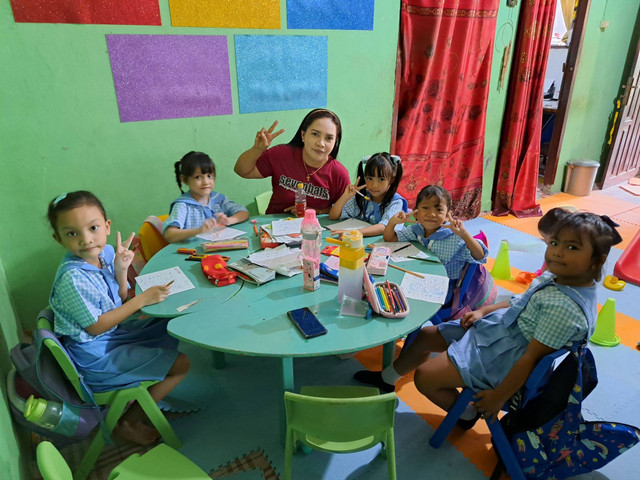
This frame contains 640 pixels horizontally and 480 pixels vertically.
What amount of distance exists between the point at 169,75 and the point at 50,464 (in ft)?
7.62

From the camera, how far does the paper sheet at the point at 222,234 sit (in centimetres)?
230

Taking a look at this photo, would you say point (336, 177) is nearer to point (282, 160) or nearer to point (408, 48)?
point (282, 160)

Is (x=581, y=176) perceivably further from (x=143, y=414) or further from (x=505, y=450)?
(x=143, y=414)

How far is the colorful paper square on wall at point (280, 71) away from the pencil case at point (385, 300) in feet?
6.22

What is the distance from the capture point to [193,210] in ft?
8.16

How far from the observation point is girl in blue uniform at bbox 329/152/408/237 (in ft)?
7.84

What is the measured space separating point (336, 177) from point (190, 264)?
1.12 m

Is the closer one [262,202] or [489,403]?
[489,403]

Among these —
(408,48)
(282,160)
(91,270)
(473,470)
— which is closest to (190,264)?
(91,270)

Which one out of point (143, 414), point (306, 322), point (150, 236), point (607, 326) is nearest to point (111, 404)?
point (143, 414)

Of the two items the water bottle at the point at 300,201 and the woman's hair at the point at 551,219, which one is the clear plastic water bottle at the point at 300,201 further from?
the woman's hair at the point at 551,219

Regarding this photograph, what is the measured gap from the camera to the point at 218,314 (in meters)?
1.66

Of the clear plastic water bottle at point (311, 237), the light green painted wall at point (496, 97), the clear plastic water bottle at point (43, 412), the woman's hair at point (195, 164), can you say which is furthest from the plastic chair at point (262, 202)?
the light green painted wall at point (496, 97)

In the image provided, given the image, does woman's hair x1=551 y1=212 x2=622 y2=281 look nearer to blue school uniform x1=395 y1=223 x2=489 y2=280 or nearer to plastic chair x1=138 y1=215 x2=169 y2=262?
blue school uniform x1=395 y1=223 x2=489 y2=280
